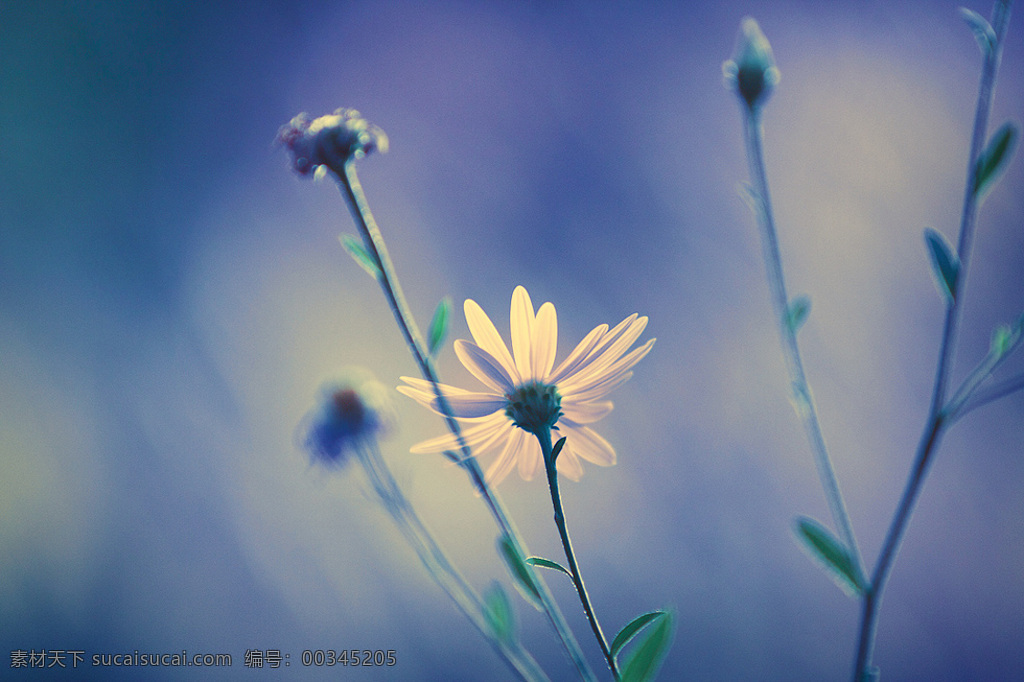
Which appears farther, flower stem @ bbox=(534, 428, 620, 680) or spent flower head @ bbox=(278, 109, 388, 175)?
spent flower head @ bbox=(278, 109, 388, 175)

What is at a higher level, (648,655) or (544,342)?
(544,342)

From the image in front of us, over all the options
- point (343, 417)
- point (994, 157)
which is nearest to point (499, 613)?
point (343, 417)

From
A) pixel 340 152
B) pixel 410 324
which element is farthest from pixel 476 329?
pixel 340 152

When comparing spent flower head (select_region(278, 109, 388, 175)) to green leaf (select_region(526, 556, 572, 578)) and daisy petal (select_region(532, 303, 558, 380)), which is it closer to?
daisy petal (select_region(532, 303, 558, 380))

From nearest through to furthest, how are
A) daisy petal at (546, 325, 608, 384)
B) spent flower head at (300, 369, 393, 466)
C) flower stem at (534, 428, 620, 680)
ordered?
flower stem at (534, 428, 620, 680) → daisy petal at (546, 325, 608, 384) → spent flower head at (300, 369, 393, 466)

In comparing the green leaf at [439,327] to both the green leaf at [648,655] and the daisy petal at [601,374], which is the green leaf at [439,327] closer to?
the daisy petal at [601,374]

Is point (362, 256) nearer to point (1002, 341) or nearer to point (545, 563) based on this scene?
point (545, 563)

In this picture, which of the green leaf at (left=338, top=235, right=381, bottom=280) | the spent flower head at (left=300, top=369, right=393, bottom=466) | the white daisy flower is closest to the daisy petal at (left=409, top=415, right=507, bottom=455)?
the white daisy flower
